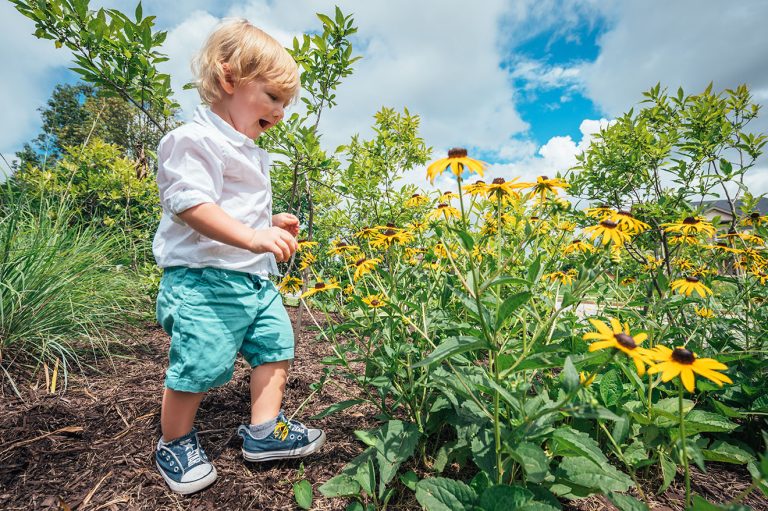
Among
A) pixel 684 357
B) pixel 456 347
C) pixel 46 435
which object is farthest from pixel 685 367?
pixel 46 435

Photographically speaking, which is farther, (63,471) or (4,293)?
(4,293)

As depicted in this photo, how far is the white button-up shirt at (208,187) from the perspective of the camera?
54.7 inches

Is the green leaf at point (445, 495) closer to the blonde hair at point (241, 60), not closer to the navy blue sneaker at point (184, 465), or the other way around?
the navy blue sneaker at point (184, 465)

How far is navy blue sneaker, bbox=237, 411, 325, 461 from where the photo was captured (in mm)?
1522

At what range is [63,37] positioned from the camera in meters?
1.95

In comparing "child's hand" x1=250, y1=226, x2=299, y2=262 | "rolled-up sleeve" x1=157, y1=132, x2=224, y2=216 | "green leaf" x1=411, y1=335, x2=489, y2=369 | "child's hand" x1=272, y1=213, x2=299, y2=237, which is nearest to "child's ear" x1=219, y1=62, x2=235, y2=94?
"rolled-up sleeve" x1=157, y1=132, x2=224, y2=216

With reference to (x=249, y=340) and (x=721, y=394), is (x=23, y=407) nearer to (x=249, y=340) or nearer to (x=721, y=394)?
(x=249, y=340)

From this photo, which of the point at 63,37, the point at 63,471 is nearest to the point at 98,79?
the point at 63,37

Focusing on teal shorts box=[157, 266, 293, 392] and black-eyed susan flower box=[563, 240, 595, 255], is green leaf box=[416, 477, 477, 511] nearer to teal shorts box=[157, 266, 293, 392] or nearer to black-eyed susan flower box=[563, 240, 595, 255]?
teal shorts box=[157, 266, 293, 392]

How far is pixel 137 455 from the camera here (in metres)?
1.59

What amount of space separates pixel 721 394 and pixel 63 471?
111 inches

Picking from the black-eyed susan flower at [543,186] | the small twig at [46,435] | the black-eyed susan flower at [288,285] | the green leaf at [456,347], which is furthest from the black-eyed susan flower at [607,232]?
the small twig at [46,435]

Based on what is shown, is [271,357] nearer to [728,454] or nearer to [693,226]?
[728,454]

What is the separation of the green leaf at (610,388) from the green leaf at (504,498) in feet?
2.37
